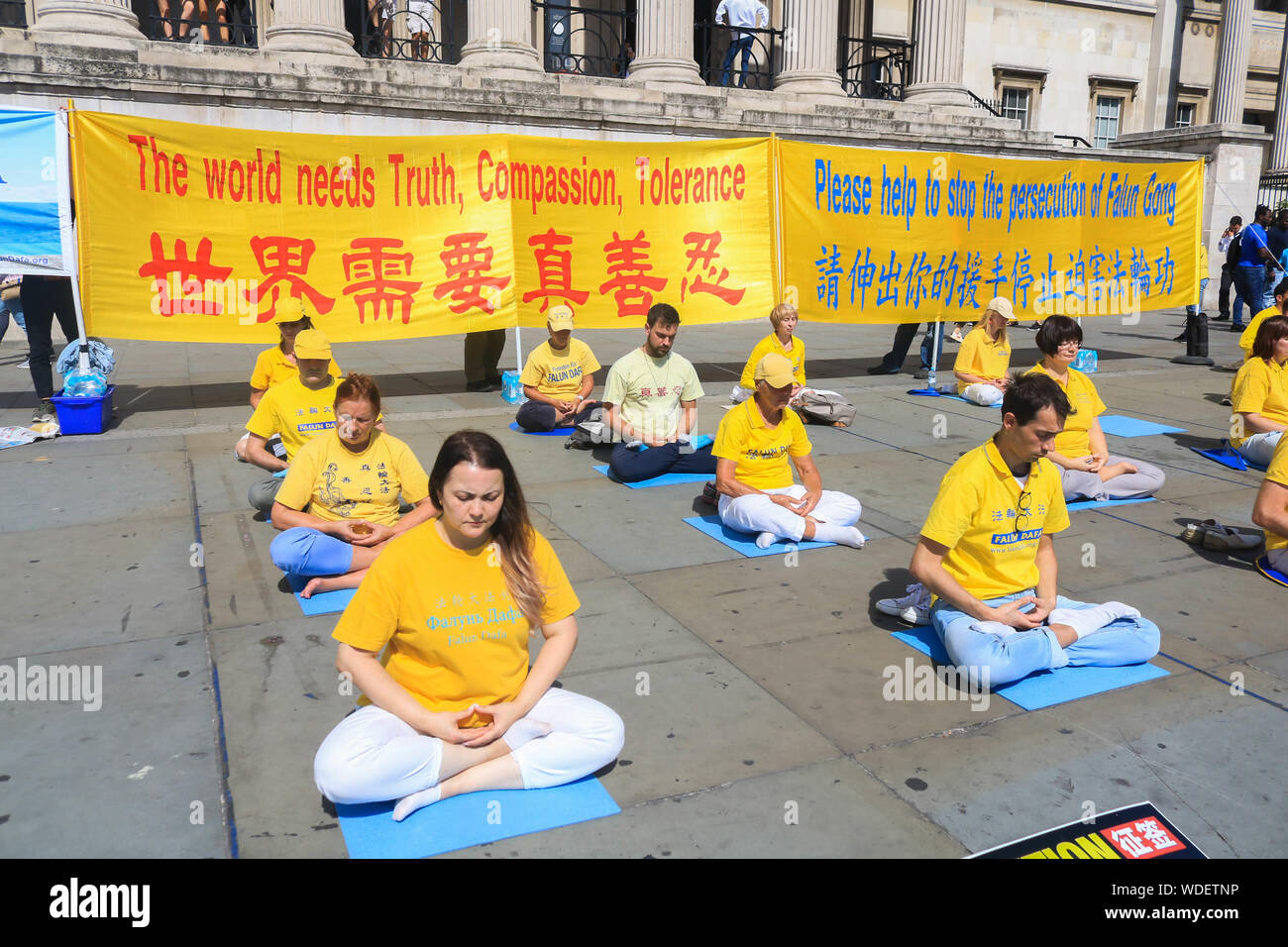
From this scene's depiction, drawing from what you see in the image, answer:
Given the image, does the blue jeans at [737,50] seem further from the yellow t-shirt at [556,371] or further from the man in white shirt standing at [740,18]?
the yellow t-shirt at [556,371]

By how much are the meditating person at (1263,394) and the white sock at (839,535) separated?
3645 millimetres

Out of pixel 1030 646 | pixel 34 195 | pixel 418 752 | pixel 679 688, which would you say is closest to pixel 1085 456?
pixel 1030 646

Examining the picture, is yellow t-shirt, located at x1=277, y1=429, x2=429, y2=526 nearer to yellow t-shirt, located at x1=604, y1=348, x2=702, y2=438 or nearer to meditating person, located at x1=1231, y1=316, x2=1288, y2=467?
yellow t-shirt, located at x1=604, y1=348, x2=702, y2=438

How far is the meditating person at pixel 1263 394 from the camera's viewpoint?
7539mm

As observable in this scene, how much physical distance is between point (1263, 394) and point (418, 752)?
7.18 meters

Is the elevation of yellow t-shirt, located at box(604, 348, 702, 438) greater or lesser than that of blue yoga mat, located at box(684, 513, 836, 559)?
greater

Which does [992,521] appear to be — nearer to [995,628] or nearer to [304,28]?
[995,628]

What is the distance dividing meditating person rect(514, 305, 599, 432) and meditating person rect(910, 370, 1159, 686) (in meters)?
5.20

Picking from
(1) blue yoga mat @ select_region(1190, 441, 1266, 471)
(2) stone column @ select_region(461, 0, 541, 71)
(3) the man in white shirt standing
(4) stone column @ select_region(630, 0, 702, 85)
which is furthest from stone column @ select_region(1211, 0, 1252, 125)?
(1) blue yoga mat @ select_region(1190, 441, 1266, 471)

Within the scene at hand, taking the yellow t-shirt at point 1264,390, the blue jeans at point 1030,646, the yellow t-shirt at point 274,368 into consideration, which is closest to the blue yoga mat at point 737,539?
the blue jeans at point 1030,646

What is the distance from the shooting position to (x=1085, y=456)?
7336mm

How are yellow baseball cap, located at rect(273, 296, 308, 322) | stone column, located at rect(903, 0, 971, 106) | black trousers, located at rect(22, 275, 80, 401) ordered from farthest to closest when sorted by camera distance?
stone column, located at rect(903, 0, 971, 106), black trousers, located at rect(22, 275, 80, 401), yellow baseball cap, located at rect(273, 296, 308, 322)

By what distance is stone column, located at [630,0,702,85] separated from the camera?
18609 millimetres
